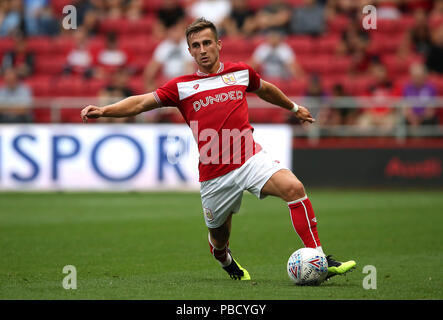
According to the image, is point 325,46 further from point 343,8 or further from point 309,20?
point 343,8

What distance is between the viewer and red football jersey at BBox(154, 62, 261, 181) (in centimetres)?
702

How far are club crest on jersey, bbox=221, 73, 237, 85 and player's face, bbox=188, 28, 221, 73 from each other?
14 cm

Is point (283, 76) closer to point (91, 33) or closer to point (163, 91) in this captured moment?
point (91, 33)

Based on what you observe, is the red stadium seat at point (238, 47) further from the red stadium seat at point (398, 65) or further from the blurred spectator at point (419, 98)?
the blurred spectator at point (419, 98)

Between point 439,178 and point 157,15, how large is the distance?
874 centimetres

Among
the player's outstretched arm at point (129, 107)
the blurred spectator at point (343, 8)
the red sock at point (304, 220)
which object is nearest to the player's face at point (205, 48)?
the player's outstretched arm at point (129, 107)

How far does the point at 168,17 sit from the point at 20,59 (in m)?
3.88

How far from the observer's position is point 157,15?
20938 mm

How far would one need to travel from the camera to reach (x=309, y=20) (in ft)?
65.7

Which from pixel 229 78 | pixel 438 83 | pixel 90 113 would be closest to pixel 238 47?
pixel 438 83

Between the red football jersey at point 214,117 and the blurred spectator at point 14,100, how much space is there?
10.2 meters

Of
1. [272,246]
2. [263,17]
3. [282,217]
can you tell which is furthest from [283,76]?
[272,246]

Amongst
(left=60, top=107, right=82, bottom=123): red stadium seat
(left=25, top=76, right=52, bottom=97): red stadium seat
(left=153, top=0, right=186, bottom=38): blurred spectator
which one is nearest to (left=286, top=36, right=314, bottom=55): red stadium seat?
(left=153, top=0, right=186, bottom=38): blurred spectator

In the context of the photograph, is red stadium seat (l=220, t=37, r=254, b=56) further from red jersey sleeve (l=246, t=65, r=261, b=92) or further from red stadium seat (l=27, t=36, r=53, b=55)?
red jersey sleeve (l=246, t=65, r=261, b=92)
